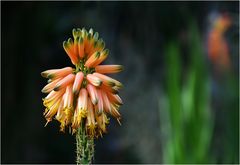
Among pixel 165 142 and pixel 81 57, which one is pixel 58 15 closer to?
pixel 165 142

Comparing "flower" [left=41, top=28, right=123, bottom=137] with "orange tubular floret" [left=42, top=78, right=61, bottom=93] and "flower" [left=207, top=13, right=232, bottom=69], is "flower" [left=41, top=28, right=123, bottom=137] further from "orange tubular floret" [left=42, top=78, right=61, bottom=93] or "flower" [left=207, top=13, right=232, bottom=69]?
"flower" [left=207, top=13, right=232, bottom=69]

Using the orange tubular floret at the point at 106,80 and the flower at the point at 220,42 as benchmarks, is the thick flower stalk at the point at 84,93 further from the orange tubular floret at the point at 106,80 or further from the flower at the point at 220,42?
the flower at the point at 220,42

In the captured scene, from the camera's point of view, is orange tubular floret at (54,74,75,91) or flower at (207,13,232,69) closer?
orange tubular floret at (54,74,75,91)

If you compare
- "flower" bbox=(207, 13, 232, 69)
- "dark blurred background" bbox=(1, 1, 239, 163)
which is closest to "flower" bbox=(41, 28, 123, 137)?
"dark blurred background" bbox=(1, 1, 239, 163)

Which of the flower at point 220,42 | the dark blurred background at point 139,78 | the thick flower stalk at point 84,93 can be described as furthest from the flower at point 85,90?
the flower at point 220,42

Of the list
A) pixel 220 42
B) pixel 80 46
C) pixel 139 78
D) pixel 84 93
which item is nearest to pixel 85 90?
pixel 84 93

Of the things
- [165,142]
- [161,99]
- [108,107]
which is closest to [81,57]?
[108,107]

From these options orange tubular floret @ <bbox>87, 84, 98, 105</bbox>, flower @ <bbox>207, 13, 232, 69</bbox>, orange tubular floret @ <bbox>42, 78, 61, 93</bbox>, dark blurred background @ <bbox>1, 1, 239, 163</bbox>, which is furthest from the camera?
flower @ <bbox>207, 13, 232, 69</bbox>

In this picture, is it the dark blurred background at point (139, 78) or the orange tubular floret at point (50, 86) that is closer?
the orange tubular floret at point (50, 86)
